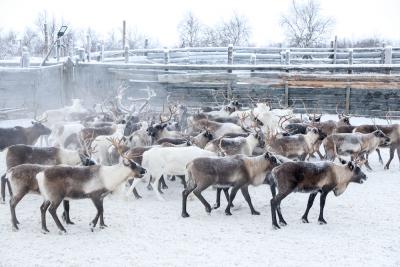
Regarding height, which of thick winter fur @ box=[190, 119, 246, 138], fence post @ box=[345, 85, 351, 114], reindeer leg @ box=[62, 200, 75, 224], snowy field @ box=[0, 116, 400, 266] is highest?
fence post @ box=[345, 85, 351, 114]

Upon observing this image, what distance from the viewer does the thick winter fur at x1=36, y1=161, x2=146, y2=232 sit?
6.48 meters

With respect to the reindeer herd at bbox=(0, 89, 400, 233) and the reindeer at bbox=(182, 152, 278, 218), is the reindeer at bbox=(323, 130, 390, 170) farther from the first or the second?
the reindeer at bbox=(182, 152, 278, 218)

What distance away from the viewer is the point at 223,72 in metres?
16.9

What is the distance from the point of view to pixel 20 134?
10234 mm

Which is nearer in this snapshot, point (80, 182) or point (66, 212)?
point (80, 182)

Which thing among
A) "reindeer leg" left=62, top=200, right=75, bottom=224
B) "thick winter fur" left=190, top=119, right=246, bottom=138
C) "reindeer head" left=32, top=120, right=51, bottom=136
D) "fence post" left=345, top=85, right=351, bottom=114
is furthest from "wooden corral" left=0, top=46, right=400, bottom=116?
"reindeer leg" left=62, top=200, right=75, bottom=224

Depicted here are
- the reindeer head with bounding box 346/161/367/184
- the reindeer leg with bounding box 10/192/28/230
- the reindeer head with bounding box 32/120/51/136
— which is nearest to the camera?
the reindeer leg with bounding box 10/192/28/230

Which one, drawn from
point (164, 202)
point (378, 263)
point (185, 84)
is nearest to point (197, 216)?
point (164, 202)

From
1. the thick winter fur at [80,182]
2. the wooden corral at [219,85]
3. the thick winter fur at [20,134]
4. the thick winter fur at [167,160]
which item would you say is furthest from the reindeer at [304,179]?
the wooden corral at [219,85]

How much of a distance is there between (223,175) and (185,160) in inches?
37.0

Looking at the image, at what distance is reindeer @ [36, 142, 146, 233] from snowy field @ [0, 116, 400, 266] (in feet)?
1.14

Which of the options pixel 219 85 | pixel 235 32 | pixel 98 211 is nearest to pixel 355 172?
pixel 98 211

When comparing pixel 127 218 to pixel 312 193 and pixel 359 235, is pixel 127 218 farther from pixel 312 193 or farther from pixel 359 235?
pixel 359 235

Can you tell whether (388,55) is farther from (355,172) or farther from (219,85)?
(355,172)
